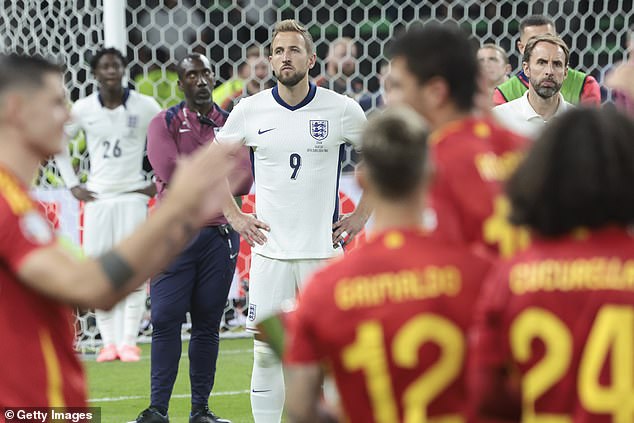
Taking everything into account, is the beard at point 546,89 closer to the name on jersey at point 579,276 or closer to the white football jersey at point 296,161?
the white football jersey at point 296,161

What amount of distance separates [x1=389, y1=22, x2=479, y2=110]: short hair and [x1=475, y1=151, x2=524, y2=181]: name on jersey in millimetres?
194

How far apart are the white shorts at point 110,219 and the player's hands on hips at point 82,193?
2.2 inches

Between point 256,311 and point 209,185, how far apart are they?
12.3 feet

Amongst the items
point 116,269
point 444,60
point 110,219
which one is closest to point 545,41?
point 110,219

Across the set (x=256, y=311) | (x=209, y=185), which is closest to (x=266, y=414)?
(x=256, y=311)

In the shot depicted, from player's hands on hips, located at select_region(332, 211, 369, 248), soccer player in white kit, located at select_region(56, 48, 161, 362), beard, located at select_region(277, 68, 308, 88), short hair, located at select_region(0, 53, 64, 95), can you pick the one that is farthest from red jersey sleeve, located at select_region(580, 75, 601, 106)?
short hair, located at select_region(0, 53, 64, 95)

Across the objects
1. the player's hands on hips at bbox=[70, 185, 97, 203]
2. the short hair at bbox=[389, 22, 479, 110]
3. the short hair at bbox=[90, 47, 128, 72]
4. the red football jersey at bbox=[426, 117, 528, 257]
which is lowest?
the player's hands on hips at bbox=[70, 185, 97, 203]

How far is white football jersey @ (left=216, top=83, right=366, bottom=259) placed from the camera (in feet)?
22.6

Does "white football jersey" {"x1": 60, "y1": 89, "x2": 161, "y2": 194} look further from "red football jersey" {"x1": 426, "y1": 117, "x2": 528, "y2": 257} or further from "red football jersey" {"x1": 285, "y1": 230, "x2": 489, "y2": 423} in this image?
"red football jersey" {"x1": 285, "y1": 230, "x2": 489, "y2": 423}

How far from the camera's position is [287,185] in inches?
271

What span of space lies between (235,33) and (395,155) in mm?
8455

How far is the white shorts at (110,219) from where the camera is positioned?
964 cm

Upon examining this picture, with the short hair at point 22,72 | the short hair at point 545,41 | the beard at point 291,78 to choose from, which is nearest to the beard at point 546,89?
the short hair at point 545,41

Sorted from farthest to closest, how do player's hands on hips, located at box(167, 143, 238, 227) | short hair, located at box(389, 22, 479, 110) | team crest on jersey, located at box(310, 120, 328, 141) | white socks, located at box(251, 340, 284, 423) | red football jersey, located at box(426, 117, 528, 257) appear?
team crest on jersey, located at box(310, 120, 328, 141) < white socks, located at box(251, 340, 284, 423) < short hair, located at box(389, 22, 479, 110) < red football jersey, located at box(426, 117, 528, 257) < player's hands on hips, located at box(167, 143, 238, 227)
